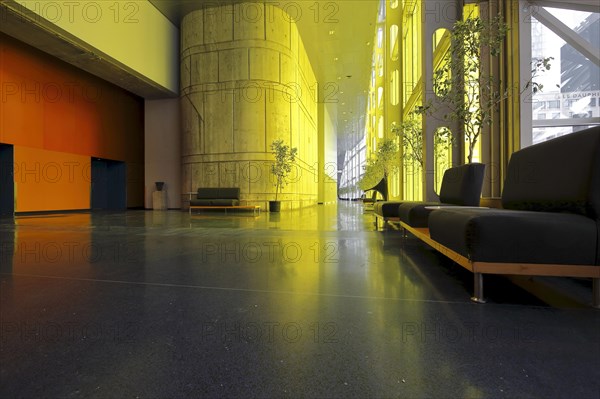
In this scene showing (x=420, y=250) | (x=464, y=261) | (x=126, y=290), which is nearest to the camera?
(x=464, y=261)

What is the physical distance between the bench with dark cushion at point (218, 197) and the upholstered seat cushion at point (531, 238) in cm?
865

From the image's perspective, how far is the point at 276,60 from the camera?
1173cm

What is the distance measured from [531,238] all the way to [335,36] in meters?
14.8

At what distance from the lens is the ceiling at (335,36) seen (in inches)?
467

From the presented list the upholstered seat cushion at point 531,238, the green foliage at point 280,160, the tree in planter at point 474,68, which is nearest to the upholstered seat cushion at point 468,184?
the tree in planter at point 474,68

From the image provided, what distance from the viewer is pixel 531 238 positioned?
1.67m

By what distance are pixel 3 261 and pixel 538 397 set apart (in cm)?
377

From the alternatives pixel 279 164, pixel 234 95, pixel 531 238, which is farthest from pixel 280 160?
pixel 531 238

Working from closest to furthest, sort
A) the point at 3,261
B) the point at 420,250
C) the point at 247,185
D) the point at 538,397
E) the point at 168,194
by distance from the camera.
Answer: the point at 538,397 < the point at 3,261 < the point at 420,250 < the point at 247,185 < the point at 168,194

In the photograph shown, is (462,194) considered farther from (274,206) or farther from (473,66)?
(274,206)

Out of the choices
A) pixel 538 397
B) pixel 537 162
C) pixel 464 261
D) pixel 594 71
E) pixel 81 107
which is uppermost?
pixel 81 107

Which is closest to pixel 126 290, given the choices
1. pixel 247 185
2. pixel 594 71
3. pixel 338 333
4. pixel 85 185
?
pixel 338 333

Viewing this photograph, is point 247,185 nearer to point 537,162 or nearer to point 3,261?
point 3,261

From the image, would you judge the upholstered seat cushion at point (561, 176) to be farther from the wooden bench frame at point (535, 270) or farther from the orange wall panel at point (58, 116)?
the orange wall panel at point (58, 116)
